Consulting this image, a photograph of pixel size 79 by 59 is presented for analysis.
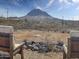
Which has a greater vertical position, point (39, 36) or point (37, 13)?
point (37, 13)

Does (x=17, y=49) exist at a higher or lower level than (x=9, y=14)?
lower

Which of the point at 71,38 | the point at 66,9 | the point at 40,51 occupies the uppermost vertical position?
the point at 66,9

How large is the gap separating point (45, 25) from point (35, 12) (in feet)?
2.68

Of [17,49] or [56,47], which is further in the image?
[56,47]

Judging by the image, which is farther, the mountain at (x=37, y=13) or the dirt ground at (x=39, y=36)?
the mountain at (x=37, y=13)

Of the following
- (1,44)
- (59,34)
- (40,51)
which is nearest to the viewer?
(1,44)

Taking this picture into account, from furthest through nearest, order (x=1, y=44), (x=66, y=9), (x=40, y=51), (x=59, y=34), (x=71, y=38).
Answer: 1. (x=59, y=34)
2. (x=66, y=9)
3. (x=40, y=51)
4. (x=1, y=44)
5. (x=71, y=38)

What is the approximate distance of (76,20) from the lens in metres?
7.99

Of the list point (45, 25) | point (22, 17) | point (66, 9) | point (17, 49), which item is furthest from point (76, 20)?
point (17, 49)

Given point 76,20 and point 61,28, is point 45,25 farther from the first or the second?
point 76,20

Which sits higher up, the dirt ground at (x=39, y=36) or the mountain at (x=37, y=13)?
the mountain at (x=37, y=13)

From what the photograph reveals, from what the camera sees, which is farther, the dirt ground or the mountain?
the mountain

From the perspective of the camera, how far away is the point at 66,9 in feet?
25.6

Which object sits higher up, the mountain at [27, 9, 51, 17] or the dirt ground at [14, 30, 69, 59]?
the mountain at [27, 9, 51, 17]
